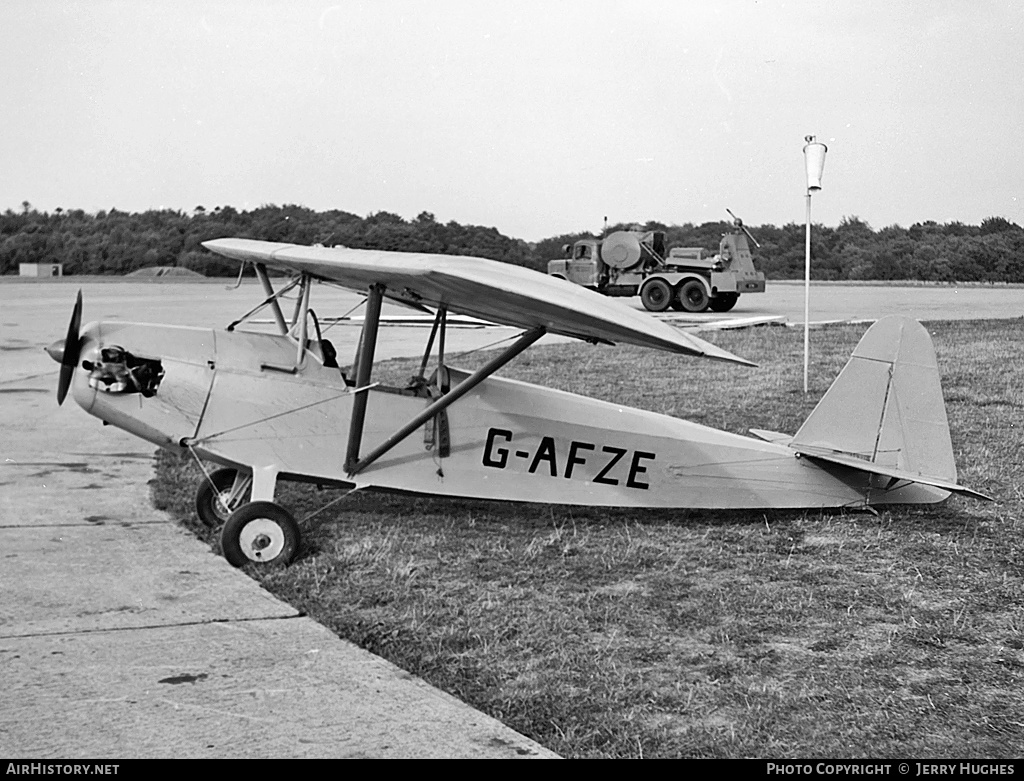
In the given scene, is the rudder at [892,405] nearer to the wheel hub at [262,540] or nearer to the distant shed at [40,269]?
the wheel hub at [262,540]

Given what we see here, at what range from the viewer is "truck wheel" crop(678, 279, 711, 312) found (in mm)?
26422

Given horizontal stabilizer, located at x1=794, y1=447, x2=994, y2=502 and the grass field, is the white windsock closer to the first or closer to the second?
the grass field

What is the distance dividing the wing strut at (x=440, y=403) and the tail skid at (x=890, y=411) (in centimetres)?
199

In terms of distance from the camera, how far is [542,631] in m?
4.79

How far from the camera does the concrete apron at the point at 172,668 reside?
3566 millimetres

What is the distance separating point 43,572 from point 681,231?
40.8 metres

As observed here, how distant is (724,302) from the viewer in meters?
27.3

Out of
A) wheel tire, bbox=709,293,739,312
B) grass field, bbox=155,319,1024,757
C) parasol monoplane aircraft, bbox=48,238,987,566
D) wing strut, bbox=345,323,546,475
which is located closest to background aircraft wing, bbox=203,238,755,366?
parasol monoplane aircraft, bbox=48,238,987,566

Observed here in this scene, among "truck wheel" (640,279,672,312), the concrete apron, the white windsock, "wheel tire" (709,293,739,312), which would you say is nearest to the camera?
the concrete apron

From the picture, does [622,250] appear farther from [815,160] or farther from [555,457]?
[555,457]

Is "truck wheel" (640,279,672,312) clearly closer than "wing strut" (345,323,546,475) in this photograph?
No

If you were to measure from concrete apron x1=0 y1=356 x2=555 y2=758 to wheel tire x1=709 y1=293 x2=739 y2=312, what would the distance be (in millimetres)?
21943

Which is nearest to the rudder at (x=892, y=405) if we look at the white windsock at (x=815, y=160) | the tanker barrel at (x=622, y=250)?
the white windsock at (x=815, y=160)

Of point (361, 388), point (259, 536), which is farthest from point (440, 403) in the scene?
point (259, 536)
